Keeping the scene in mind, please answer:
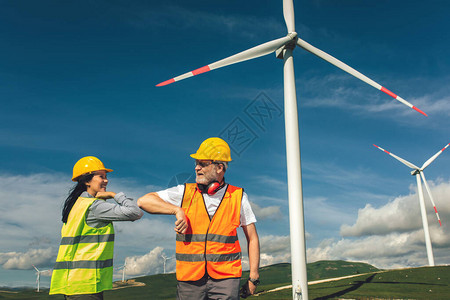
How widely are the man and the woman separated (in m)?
0.83

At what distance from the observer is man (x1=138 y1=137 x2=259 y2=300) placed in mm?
5801

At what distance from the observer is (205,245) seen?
5.87 metres

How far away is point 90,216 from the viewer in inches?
256

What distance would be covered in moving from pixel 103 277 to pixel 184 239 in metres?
1.82

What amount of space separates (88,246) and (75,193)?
1.13 meters

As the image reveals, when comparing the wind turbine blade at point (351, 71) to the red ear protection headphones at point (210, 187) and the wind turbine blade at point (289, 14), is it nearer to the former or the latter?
the wind turbine blade at point (289, 14)

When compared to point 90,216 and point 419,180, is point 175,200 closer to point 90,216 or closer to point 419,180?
point 90,216

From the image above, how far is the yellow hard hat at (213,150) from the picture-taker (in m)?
6.42

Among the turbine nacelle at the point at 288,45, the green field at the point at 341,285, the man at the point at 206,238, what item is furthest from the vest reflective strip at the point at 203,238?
the turbine nacelle at the point at 288,45

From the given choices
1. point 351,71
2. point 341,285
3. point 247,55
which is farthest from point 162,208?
point 341,285

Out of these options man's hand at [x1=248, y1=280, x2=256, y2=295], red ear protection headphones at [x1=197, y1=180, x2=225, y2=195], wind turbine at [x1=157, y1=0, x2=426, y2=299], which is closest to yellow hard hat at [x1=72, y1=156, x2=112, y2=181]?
red ear protection headphones at [x1=197, y1=180, x2=225, y2=195]

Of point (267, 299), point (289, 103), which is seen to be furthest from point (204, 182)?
point (267, 299)

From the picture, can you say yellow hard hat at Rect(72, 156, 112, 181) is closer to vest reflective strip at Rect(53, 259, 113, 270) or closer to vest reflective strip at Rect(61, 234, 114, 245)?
vest reflective strip at Rect(61, 234, 114, 245)

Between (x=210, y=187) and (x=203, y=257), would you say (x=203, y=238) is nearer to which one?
(x=203, y=257)
